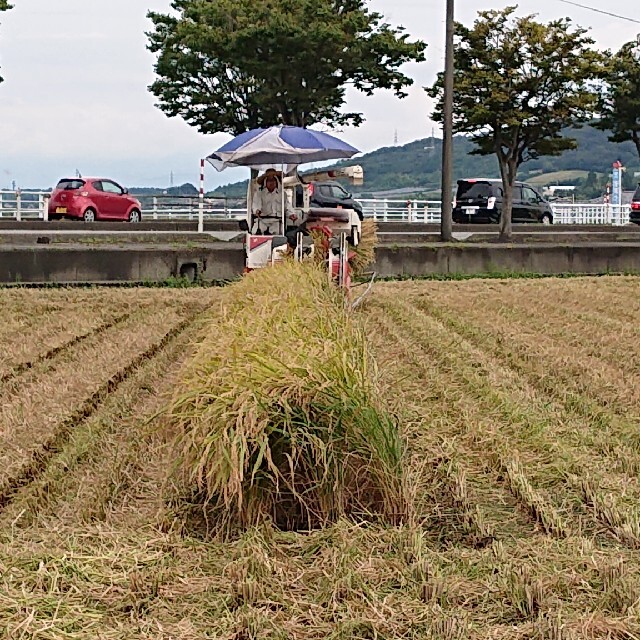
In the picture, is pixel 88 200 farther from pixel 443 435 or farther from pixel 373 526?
pixel 373 526

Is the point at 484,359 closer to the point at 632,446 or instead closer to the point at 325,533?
the point at 632,446

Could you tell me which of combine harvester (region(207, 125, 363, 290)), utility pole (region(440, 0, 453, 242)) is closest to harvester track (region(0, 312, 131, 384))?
combine harvester (region(207, 125, 363, 290))

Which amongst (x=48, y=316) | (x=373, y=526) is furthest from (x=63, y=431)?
(x=48, y=316)

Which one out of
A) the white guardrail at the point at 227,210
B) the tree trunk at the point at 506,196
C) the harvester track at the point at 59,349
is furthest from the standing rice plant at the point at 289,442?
the white guardrail at the point at 227,210

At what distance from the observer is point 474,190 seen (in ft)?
102

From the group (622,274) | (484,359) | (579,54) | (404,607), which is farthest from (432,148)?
(404,607)

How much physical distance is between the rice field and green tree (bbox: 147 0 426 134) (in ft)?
63.9

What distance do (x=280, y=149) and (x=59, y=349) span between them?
3793 mm

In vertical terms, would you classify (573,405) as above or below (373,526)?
above

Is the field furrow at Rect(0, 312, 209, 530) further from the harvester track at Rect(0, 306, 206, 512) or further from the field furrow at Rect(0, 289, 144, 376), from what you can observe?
the field furrow at Rect(0, 289, 144, 376)

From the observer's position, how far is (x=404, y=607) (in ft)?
10.8

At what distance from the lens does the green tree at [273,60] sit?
85.3ft

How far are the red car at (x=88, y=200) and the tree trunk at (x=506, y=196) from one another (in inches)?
410

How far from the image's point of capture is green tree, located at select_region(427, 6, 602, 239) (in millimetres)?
20906
